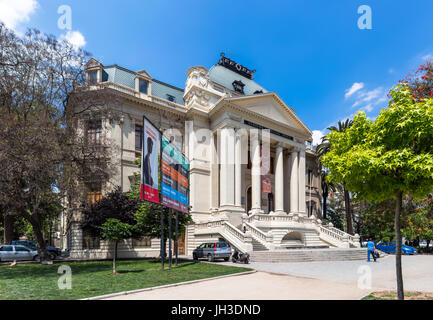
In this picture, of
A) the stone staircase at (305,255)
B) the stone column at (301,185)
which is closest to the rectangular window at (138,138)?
the stone staircase at (305,255)

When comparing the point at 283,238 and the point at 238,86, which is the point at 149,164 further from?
the point at 238,86

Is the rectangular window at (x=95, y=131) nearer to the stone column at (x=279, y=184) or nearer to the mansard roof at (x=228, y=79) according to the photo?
the mansard roof at (x=228, y=79)

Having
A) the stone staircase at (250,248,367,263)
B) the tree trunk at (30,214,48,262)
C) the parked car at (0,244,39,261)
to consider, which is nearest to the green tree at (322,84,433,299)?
the stone staircase at (250,248,367,263)

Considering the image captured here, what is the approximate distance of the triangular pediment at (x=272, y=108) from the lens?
33562 millimetres

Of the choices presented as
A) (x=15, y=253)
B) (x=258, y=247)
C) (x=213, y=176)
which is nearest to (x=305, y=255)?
(x=258, y=247)

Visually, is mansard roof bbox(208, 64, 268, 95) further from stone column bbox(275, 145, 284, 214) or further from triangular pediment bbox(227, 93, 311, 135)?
stone column bbox(275, 145, 284, 214)

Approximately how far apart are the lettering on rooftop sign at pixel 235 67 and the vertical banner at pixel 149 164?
96.8 feet

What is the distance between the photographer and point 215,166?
33.5 m

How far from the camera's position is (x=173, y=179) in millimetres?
17828

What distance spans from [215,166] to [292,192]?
34.7ft

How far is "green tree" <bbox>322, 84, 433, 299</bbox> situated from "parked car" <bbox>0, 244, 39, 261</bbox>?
26.5m
